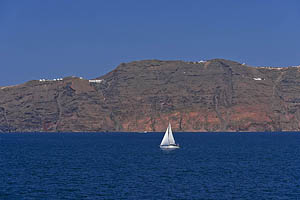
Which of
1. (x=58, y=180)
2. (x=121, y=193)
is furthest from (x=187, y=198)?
(x=58, y=180)

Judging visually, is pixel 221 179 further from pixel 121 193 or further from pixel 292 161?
pixel 292 161

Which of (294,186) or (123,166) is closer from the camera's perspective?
(294,186)

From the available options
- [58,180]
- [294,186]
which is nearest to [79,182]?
[58,180]

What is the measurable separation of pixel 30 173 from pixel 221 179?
32.3 metres

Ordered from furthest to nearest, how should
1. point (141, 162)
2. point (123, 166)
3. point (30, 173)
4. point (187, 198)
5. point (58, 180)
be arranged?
point (141, 162), point (123, 166), point (30, 173), point (58, 180), point (187, 198)

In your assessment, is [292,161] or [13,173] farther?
[292,161]

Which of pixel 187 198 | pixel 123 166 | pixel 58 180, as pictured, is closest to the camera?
pixel 187 198

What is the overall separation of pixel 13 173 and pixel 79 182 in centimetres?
1703

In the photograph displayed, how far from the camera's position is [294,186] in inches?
2795

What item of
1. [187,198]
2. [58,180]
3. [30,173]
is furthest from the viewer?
[30,173]

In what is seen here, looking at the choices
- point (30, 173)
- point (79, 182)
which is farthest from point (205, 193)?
point (30, 173)

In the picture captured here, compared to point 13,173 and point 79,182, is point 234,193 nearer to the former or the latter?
point 79,182

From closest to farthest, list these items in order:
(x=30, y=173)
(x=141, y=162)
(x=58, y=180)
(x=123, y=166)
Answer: (x=58, y=180) → (x=30, y=173) → (x=123, y=166) → (x=141, y=162)

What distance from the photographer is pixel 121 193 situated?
65.8 m
